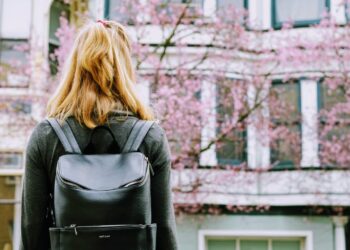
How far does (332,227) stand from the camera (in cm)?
1541

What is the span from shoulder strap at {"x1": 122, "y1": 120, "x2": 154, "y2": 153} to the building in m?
11.9

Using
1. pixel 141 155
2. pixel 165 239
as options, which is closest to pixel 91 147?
pixel 141 155

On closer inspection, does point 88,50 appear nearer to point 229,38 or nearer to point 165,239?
point 165,239

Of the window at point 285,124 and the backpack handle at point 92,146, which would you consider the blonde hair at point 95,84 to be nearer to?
the backpack handle at point 92,146

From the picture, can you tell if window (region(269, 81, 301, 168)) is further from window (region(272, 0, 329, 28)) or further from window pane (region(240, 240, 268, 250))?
window pane (region(240, 240, 268, 250))

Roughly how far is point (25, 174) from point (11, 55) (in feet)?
42.2

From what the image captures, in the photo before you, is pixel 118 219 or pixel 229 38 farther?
pixel 229 38

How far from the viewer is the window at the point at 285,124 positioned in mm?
15055

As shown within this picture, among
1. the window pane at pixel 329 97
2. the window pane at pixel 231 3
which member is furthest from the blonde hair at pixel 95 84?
the window pane at pixel 231 3

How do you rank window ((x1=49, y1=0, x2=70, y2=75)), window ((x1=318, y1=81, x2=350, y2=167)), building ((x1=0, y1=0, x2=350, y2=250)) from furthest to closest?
window ((x1=49, y1=0, x2=70, y2=75)), window ((x1=318, y1=81, x2=350, y2=167)), building ((x1=0, y1=0, x2=350, y2=250))

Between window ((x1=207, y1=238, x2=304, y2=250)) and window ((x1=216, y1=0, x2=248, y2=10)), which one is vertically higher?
window ((x1=216, y1=0, x2=248, y2=10))

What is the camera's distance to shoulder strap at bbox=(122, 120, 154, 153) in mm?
2463

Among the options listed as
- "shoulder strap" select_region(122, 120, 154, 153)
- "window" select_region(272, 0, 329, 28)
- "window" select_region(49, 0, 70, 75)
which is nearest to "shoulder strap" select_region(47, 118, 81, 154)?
"shoulder strap" select_region(122, 120, 154, 153)

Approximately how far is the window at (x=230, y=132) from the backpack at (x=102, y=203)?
10885mm
